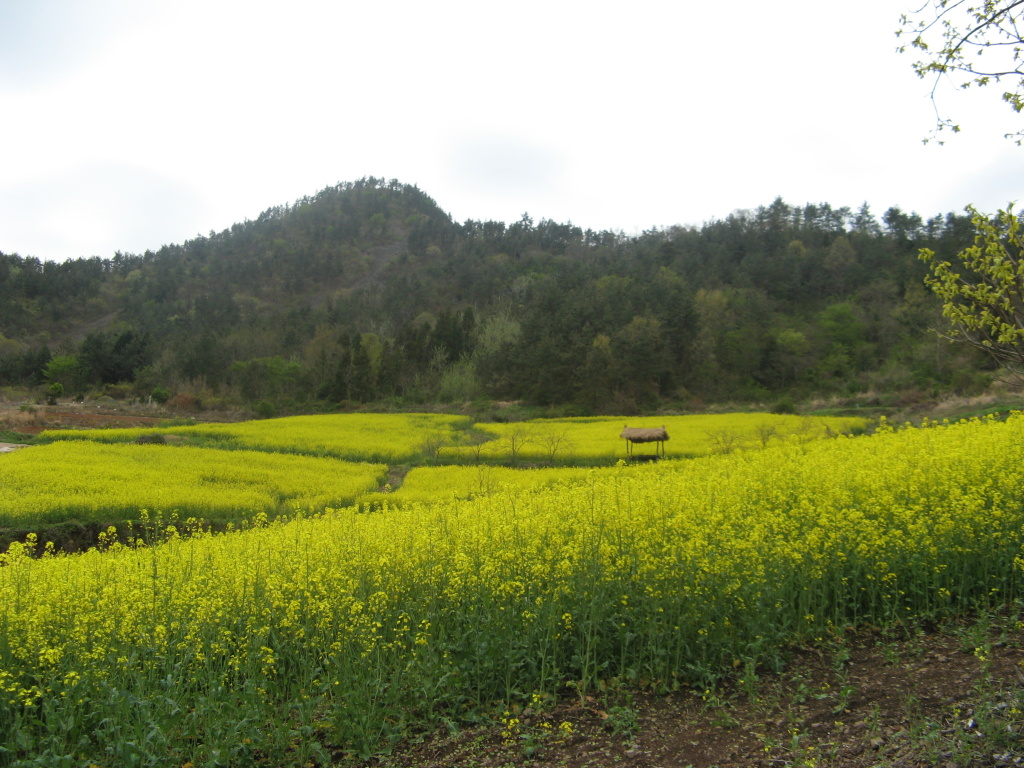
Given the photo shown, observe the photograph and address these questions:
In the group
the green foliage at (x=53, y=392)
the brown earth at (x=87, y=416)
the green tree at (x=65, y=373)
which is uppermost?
the green tree at (x=65, y=373)

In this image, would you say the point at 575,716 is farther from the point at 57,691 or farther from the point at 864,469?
the point at 864,469

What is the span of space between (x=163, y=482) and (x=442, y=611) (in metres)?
15.1

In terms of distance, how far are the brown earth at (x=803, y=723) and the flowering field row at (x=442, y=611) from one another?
0.24 m

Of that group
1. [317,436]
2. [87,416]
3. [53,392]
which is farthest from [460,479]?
[53,392]

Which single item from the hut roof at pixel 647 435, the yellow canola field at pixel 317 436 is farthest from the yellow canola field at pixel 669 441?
the yellow canola field at pixel 317 436

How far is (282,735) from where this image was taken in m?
4.00

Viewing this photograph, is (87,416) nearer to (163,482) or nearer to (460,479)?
(163,482)

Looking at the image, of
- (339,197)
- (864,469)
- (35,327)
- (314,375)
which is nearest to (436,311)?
(314,375)

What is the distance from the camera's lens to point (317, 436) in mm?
29828

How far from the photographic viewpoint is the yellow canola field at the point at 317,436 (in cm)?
2653

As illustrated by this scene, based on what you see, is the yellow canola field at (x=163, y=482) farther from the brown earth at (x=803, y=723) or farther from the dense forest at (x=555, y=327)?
the dense forest at (x=555, y=327)

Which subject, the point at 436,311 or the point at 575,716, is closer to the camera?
the point at 575,716

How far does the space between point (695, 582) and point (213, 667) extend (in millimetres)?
3740

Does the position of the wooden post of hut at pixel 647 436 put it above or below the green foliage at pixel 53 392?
below
